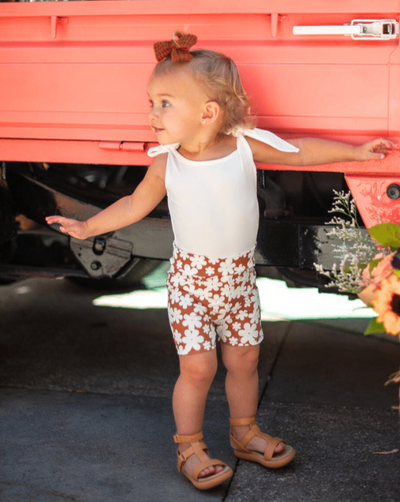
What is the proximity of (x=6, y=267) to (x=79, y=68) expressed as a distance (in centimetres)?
138

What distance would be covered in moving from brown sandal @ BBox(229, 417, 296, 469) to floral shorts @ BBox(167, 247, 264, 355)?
0.97 feet

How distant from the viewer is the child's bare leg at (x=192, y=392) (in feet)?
8.15

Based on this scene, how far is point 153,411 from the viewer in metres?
3.13

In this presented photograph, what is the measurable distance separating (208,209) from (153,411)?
1058mm

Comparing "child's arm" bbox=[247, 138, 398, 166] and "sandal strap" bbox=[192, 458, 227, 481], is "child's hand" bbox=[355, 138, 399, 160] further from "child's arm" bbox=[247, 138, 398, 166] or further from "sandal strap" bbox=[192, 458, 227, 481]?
"sandal strap" bbox=[192, 458, 227, 481]

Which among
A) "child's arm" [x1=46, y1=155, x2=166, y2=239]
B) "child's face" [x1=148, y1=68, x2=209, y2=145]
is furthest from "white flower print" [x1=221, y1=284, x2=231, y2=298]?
"child's face" [x1=148, y1=68, x2=209, y2=145]

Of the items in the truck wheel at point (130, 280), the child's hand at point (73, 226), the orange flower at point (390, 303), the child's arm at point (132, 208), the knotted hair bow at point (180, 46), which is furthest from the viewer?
the truck wheel at point (130, 280)

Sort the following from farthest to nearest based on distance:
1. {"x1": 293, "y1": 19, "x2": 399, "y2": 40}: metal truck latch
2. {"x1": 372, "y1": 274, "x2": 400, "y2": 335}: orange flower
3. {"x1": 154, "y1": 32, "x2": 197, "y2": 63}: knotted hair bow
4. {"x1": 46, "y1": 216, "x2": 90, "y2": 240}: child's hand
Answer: {"x1": 46, "y1": 216, "x2": 90, "y2": 240}: child's hand, {"x1": 293, "y1": 19, "x2": 399, "y2": 40}: metal truck latch, {"x1": 154, "y1": 32, "x2": 197, "y2": 63}: knotted hair bow, {"x1": 372, "y1": 274, "x2": 400, "y2": 335}: orange flower

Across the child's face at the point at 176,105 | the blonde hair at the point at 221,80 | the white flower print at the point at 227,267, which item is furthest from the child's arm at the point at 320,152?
the white flower print at the point at 227,267

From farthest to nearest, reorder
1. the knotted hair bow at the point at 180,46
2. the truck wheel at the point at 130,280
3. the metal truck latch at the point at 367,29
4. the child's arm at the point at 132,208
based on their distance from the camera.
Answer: the truck wheel at the point at 130,280
the child's arm at the point at 132,208
the metal truck latch at the point at 367,29
the knotted hair bow at the point at 180,46

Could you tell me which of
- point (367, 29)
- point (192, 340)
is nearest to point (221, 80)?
point (367, 29)

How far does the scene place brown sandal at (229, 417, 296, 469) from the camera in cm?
258

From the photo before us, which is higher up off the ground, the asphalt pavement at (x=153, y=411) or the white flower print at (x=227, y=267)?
the white flower print at (x=227, y=267)

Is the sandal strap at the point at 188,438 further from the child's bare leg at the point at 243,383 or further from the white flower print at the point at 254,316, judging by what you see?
the white flower print at the point at 254,316
